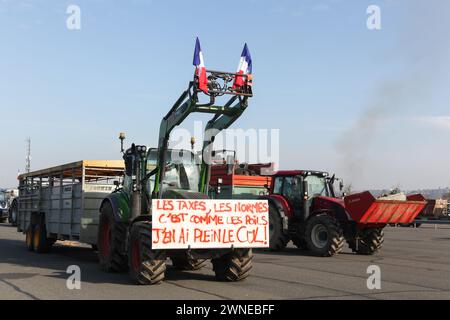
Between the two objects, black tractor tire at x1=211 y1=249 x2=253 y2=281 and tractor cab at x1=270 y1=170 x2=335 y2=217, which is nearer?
black tractor tire at x1=211 y1=249 x2=253 y2=281

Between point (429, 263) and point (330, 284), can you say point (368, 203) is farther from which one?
point (330, 284)

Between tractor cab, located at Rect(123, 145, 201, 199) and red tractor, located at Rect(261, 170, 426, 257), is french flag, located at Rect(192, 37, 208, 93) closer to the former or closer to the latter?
tractor cab, located at Rect(123, 145, 201, 199)

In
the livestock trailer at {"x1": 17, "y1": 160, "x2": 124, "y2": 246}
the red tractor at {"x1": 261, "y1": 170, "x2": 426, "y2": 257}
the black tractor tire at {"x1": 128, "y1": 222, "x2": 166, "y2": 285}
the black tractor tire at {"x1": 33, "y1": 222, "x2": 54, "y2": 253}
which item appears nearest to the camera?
the black tractor tire at {"x1": 128, "y1": 222, "x2": 166, "y2": 285}

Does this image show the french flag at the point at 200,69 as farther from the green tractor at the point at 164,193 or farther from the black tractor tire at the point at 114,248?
the black tractor tire at the point at 114,248

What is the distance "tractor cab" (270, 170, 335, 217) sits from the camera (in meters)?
17.2

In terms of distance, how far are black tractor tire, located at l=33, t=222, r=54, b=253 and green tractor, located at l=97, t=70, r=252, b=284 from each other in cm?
444

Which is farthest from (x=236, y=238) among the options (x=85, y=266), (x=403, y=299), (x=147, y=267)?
(x=85, y=266)

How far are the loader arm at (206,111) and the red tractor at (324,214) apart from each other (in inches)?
230

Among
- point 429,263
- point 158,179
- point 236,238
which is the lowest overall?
point 429,263

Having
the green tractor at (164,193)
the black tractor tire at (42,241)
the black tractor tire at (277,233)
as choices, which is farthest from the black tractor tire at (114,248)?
the black tractor tire at (277,233)

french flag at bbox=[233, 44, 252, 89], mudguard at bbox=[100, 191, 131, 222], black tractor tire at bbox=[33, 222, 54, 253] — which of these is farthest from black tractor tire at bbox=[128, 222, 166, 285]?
black tractor tire at bbox=[33, 222, 54, 253]

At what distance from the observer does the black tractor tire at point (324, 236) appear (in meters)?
15.5
